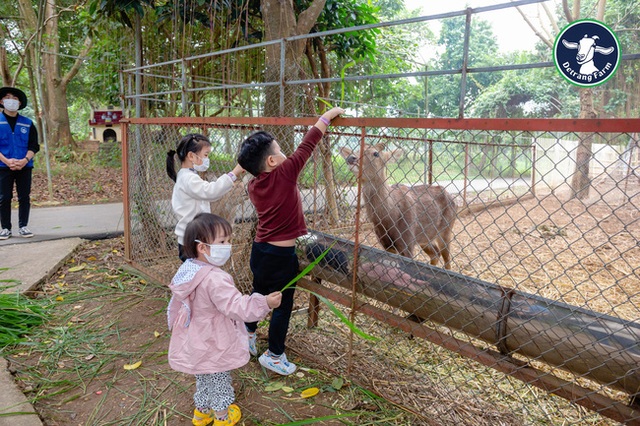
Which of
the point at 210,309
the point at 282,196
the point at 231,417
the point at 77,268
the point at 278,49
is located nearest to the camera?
the point at 210,309

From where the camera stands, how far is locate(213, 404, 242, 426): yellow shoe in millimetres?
2602

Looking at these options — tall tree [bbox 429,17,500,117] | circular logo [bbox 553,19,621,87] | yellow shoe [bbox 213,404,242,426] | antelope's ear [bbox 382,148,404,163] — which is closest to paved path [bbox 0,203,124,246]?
antelope's ear [bbox 382,148,404,163]

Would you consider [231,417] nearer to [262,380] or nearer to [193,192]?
[262,380]

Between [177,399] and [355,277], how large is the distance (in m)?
1.45

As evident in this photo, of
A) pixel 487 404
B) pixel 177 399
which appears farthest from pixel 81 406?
pixel 487 404

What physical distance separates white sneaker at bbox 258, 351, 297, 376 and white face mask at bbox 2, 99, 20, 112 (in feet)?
18.2

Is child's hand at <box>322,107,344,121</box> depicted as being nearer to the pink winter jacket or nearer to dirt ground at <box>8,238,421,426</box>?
the pink winter jacket

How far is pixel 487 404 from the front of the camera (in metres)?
3.08

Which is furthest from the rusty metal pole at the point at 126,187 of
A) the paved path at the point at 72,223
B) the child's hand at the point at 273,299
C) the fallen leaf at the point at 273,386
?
the child's hand at the point at 273,299

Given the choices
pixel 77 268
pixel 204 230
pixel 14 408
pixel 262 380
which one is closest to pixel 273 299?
pixel 204 230

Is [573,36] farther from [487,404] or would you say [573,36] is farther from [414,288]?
[487,404]

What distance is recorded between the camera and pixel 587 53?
6.53 feet

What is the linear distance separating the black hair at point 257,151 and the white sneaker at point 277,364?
1.36 m

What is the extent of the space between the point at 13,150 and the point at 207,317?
5479 mm
